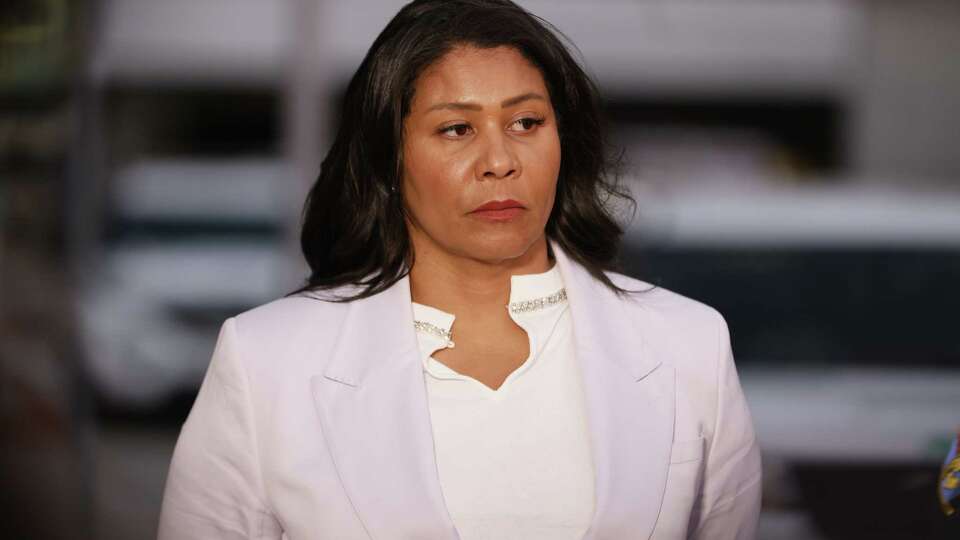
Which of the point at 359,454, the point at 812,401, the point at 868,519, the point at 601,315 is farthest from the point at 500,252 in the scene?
the point at 812,401

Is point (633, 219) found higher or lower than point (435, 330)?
higher

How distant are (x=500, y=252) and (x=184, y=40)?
6.10 metres

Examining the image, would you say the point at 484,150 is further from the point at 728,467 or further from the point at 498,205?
the point at 728,467

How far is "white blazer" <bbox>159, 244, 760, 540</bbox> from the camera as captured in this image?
6.17ft

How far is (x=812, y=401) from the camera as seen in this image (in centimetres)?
388

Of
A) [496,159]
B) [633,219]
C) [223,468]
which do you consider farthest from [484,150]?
[633,219]

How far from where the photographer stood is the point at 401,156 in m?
2.01

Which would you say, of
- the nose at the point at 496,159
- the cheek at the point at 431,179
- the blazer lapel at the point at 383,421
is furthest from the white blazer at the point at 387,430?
the nose at the point at 496,159

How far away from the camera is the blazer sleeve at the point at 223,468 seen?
6.31ft

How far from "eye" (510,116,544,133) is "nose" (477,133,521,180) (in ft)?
0.15

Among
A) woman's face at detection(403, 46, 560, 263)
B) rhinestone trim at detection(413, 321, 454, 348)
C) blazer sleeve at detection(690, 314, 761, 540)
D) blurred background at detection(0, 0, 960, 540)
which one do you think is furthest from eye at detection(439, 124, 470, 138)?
blurred background at detection(0, 0, 960, 540)

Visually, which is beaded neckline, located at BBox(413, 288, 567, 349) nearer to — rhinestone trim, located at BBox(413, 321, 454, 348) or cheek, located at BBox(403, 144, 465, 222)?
rhinestone trim, located at BBox(413, 321, 454, 348)

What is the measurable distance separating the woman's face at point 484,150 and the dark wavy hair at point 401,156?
30 millimetres

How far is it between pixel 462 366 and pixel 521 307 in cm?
14
